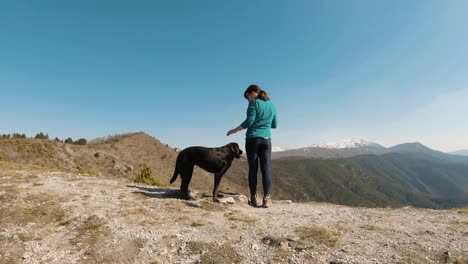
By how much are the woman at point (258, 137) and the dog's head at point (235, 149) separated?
0.37 m

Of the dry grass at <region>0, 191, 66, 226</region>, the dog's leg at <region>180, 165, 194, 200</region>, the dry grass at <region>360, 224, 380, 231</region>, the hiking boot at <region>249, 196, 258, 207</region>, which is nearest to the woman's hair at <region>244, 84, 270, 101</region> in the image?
the dog's leg at <region>180, 165, 194, 200</region>

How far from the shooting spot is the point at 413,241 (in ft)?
17.3

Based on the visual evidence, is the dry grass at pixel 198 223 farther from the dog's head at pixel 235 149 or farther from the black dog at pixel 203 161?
the dog's head at pixel 235 149

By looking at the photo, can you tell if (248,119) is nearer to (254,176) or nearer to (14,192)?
(254,176)

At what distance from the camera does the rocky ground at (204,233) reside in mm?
4816

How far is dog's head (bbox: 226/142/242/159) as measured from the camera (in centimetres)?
898

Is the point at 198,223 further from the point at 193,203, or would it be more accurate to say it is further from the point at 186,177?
the point at 186,177

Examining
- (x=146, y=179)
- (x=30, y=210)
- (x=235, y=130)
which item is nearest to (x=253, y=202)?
(x=235, y=130)

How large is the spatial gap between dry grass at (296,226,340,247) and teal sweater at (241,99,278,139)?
3.40m

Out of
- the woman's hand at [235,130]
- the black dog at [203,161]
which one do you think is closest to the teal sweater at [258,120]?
the woman's hand at [235,130]

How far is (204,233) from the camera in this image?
5852mm

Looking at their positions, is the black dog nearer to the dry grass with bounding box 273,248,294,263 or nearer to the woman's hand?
the woman's hand

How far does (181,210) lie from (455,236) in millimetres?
6483

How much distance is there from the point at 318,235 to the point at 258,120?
411 centimetres
